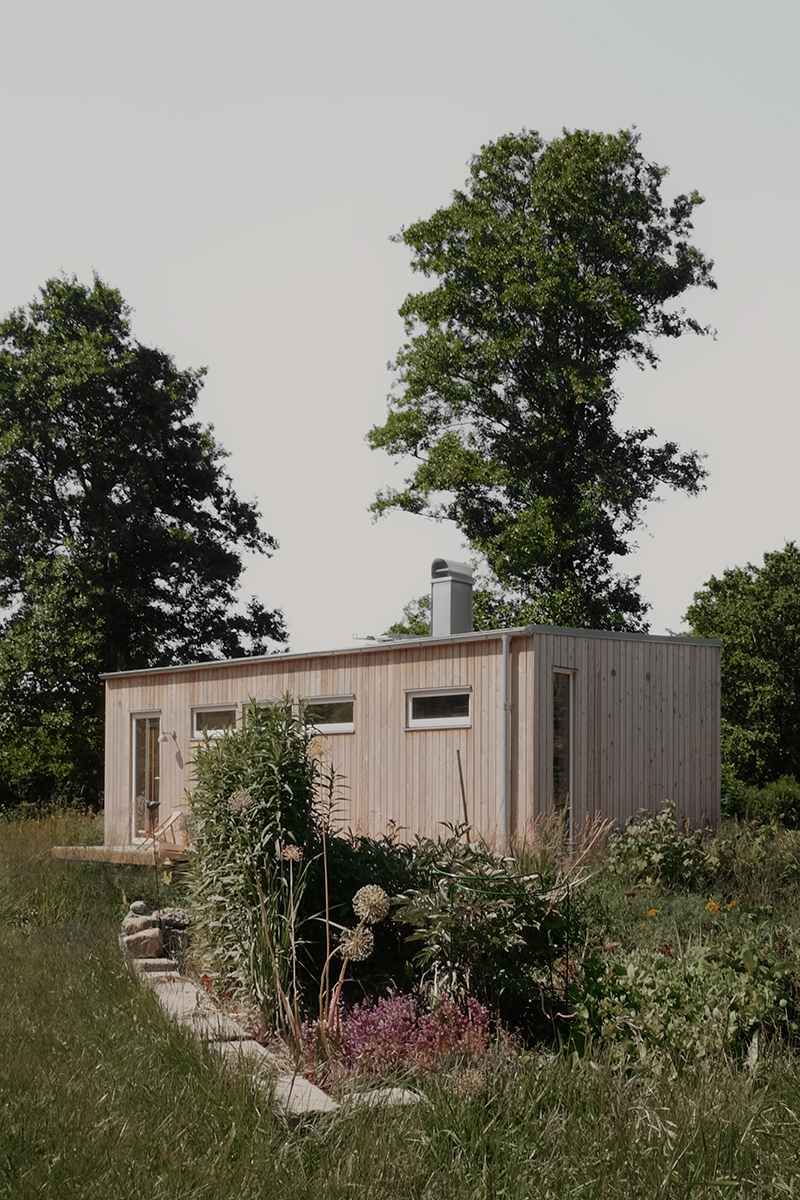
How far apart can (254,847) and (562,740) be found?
20.6 feet

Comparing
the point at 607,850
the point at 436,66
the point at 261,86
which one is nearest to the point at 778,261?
the point at 436,66

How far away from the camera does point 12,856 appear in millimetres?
9203

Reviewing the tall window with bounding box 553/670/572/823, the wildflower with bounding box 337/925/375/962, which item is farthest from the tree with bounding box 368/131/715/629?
the wildflower with bounding box 337/925/375/962

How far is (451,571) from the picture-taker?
42.6 ft

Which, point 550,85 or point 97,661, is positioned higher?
point 550,85

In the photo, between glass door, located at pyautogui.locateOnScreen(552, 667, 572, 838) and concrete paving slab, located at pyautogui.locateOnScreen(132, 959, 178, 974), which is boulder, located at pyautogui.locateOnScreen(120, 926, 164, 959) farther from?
glass door, located at pyautogui.locateOnScreen(552, 667, 572, 838)

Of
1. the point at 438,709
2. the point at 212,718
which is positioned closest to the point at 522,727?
the point at 438,709

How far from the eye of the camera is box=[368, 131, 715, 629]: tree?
1958 centimetres

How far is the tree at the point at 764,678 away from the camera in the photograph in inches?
785

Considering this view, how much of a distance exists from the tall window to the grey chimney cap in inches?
89.8

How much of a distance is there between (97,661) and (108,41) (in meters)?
14.1

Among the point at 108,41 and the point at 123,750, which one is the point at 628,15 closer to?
the point at 108,41

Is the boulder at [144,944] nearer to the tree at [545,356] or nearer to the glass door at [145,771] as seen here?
the glass door at [145,771]

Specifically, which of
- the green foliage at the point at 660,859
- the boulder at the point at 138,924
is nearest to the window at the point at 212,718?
the green foliage at the point at 660,859
